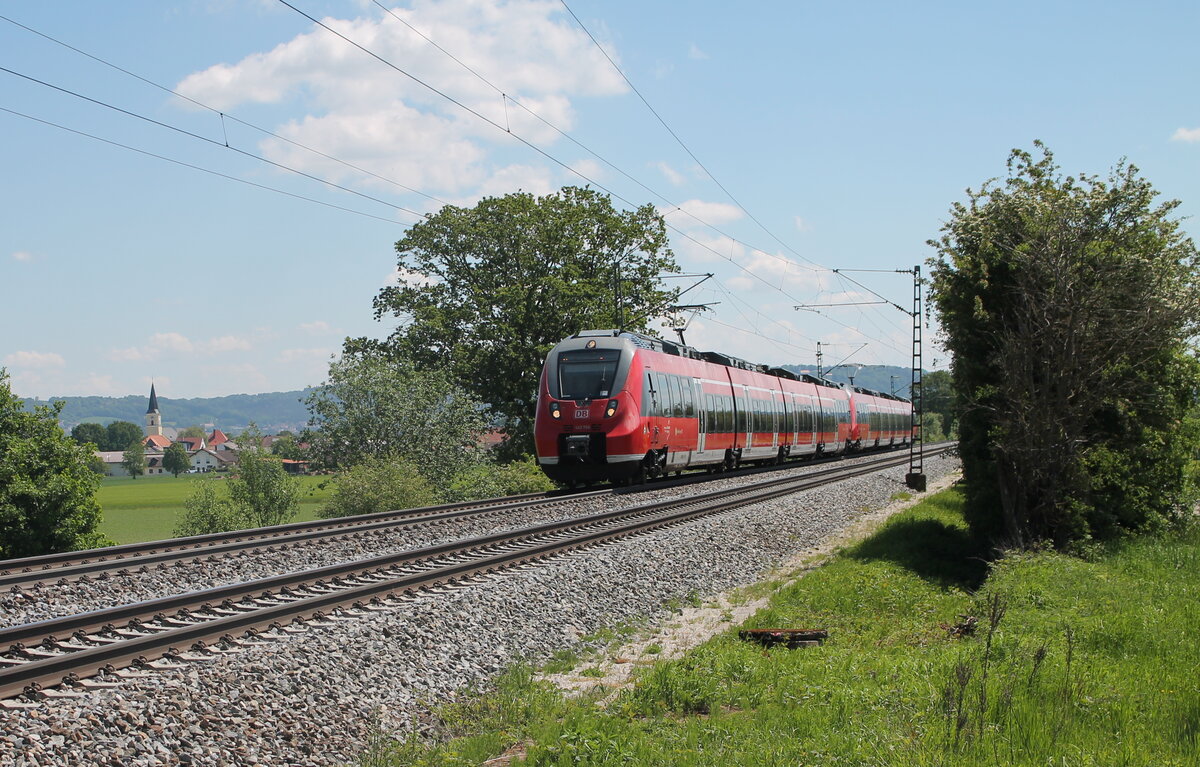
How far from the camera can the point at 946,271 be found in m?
17.2

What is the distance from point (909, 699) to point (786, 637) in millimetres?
2978

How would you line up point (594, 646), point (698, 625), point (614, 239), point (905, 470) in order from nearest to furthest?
point (594, 646) → point (698, 625) → point (905, 470) → point (614, 239)

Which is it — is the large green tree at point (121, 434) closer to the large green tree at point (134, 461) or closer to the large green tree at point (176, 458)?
the large green tree at point (134, 461)

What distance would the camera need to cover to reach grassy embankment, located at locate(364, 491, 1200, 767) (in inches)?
233

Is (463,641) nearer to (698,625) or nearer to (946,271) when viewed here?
(698,625)

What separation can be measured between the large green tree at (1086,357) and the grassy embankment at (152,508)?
1944 cm

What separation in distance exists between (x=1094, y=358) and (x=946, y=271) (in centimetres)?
282

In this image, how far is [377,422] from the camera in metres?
32.6

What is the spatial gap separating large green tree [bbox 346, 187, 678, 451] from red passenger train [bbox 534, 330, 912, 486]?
13.0 m

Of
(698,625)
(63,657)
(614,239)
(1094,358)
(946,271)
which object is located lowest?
(698,625)

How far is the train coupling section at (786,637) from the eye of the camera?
384 inches

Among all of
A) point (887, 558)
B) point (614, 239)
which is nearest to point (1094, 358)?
point (887, 558)

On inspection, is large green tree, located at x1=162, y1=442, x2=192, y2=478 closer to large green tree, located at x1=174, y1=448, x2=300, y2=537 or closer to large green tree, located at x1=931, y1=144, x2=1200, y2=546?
large green tree, located at x1=174, y1=448, x2=300, y2=537

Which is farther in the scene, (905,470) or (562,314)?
(562,314)
